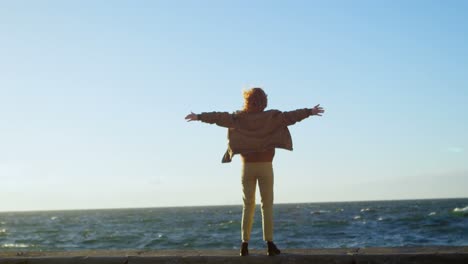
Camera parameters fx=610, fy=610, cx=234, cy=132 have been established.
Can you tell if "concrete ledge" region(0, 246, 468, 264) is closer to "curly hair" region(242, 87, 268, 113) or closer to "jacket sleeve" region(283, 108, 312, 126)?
"jacket sleeve" region(283, 108, 312, 126)

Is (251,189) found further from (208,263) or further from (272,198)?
(208,263)

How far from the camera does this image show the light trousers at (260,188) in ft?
20.5

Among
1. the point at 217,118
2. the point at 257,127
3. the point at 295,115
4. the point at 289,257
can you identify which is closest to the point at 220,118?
the point at 217,118

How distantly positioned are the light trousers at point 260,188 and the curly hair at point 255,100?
2.04 feet

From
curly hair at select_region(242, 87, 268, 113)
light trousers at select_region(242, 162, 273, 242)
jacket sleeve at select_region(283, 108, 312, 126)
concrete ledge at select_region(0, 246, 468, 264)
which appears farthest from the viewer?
curly hair at select_region(242, 87, 268, 113)

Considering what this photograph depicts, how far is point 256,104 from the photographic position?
652 centimetres

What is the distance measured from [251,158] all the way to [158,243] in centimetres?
2777

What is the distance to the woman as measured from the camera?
6.29 metres

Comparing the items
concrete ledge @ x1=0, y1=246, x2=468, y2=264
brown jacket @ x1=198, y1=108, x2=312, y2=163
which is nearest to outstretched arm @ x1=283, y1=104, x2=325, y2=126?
brown jacket @ x1=198, y1=108, x2=312, y2=163

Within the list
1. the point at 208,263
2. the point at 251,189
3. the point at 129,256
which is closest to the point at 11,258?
the point at 129,256

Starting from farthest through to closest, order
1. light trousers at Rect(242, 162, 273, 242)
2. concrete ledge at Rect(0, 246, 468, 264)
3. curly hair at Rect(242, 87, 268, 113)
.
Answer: curly hair at Rect(242, 87, 268, 113)
light trousers at Rect(242, 162, 273, 242)
concrete ledge at Rect(0, 246, 468, 264)

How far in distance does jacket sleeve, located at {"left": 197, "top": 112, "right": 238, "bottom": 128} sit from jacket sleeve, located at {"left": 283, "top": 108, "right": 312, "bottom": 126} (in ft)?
1.78

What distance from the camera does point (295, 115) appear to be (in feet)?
20.9

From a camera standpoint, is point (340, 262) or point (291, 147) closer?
point (340, 262)
